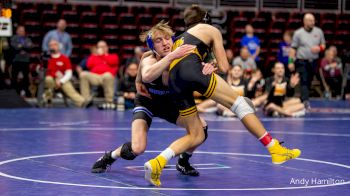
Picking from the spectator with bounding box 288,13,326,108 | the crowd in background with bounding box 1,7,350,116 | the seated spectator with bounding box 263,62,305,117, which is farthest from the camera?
the spectator with bounding box 288,13,326,108

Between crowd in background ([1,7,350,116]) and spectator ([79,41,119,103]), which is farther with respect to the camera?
spectator ([79,41,119,103])

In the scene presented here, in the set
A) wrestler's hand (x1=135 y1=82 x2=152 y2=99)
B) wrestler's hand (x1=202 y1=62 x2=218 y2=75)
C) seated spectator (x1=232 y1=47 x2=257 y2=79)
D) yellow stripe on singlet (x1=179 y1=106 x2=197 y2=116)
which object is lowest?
seated spectator (x1=232 y1=47 x2=257 y2=79)

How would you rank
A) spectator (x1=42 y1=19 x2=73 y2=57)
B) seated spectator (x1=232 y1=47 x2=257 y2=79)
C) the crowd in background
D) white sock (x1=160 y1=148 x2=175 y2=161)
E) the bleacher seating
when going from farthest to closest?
the bleacher seating
seated spectator (x1=232 y1=47 x2=257 y2=79)
spectator (x1=42 y1=19 x2=73 y2=57)
the crowd in background
white sock (x1=160 y1=148 x2=175 y2=161)

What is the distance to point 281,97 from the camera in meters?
14.5

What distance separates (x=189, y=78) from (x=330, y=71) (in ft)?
45.1

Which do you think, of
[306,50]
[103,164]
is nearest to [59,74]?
[306,50]

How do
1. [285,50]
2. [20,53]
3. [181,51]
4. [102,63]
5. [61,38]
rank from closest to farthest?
[181,51] → [102,63] → [20,53] → [61,38] → [285,50]

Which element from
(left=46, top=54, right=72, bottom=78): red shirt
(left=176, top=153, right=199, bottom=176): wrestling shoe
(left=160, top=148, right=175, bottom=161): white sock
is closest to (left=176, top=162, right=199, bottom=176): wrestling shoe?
(left=176, top=153, right=199, bottom=176): wrestling shoe

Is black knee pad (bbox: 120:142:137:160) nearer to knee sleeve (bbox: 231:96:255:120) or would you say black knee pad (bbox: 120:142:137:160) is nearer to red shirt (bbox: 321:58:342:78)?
knee sleeve (bbox: 231:96:255:120)

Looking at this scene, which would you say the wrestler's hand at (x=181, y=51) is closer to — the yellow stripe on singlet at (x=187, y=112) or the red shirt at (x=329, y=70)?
the yellow stripe on singlet at (x=187, y=112)

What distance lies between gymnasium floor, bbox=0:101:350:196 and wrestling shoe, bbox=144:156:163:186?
11 cm

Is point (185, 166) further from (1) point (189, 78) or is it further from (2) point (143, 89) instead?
(1) point (189, 78)

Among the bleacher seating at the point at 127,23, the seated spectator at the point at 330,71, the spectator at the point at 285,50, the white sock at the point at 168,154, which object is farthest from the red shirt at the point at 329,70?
the white sock at the point at 168,154

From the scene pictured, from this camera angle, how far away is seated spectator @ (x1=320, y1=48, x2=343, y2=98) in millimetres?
19703
